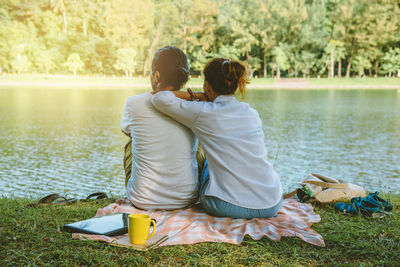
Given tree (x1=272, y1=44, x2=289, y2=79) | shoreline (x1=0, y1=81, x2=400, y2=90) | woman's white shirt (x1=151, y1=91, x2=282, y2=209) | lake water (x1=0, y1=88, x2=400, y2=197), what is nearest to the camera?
woman's white shirt (x1=151, y1=91, x2=282, y2=209)

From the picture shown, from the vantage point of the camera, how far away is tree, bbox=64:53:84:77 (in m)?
38.6

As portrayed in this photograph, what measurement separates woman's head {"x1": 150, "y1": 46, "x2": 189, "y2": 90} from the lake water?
2203mm

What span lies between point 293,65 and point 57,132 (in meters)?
32.0

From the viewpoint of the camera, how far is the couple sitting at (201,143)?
7.33 feet

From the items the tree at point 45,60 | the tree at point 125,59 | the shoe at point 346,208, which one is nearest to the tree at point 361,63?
the tree at point 125,59

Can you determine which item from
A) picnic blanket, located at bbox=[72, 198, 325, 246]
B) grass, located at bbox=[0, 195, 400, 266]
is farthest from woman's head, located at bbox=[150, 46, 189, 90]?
grass, located at bbox=[0, 195, 400, 266]

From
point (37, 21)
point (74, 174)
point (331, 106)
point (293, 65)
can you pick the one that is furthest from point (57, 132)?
point (37, 21)

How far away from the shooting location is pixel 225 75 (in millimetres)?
2273

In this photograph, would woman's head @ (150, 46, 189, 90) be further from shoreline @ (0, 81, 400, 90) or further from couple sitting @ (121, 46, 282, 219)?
shoreline @ (0, 81, 400, 90)

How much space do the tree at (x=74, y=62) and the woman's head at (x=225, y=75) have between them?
128ft

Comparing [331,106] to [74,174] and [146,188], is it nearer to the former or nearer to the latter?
[74,174]

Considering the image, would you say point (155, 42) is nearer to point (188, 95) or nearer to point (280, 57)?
point (280, 57)

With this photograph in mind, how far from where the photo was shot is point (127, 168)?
2771 millimetres

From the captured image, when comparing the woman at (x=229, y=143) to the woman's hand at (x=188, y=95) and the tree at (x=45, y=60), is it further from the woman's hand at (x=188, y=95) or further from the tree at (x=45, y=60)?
the tree at (x=45, y=60)
